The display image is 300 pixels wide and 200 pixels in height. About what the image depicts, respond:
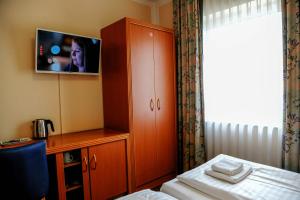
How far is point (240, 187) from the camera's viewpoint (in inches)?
54.9

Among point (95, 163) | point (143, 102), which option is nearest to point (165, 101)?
point (143, 102)

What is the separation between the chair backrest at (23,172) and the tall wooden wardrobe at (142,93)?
40.7 inches

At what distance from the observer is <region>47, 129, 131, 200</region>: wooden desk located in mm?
1885

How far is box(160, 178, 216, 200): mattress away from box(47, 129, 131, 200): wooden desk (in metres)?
0.83

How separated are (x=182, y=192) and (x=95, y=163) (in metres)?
1.01

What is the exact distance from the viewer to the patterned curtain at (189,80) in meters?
2.65

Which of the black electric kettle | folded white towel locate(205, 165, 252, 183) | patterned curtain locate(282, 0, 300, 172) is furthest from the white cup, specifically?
patterned curtain locate(282, 0, 300, 172)

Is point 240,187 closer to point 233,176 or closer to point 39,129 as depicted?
point 233,176

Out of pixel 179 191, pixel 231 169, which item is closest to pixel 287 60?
pixel 231 169

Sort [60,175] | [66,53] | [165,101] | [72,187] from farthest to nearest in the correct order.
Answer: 1. [165,101]
2. [66,53]
3. [72,187]
4. [60,175]

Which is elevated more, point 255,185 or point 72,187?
point 255,185

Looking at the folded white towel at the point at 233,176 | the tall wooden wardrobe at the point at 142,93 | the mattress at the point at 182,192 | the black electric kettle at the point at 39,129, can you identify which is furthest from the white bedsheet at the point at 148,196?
the black electric kettle at the point at 39,129

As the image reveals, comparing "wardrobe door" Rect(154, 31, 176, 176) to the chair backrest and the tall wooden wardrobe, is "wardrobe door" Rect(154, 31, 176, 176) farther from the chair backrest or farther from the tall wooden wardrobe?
the chair backrest

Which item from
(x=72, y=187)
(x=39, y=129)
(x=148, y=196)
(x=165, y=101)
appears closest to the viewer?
(x=148, y=196)
